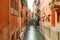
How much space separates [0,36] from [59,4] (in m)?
5.43

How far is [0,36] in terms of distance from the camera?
10.8 feet

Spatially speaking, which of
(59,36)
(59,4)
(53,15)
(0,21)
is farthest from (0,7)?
(53,15)

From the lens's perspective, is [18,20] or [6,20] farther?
[18,20]

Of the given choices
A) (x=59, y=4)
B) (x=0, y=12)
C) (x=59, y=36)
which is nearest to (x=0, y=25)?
(x=0, y=12)

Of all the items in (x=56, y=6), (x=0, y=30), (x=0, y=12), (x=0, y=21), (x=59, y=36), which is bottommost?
(x=59, y=36)

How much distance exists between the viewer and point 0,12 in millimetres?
3367

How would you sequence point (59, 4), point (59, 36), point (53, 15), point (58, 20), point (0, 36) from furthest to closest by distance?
point (53, 15), point (58, 20), point (59, 4), point (59, 36), point (0, 36)

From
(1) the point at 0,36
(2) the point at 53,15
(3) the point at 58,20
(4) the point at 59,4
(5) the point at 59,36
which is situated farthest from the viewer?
(2) the point at 53,15

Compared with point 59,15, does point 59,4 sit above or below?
above

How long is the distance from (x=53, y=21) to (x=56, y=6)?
2.75 metres

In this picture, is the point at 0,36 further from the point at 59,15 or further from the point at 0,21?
the point at 59,15

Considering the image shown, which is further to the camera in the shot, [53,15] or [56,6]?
[53,15]

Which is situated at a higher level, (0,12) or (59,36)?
(0,12)

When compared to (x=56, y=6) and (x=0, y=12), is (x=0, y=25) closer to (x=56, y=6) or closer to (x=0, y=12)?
(x=0, y=12)
